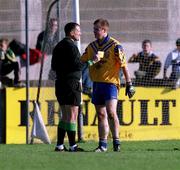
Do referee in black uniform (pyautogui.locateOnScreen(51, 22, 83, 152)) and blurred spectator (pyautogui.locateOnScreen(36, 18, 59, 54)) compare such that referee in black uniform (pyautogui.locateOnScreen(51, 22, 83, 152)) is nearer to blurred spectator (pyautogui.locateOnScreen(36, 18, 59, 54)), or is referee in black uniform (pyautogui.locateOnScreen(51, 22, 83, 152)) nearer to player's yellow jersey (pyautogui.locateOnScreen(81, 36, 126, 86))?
player's yellow jersey (pyautogui.locateOnScreen(81, 36, 126, 86))

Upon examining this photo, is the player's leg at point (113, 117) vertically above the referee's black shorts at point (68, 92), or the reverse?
the referee's black shorts at point (68, 92)

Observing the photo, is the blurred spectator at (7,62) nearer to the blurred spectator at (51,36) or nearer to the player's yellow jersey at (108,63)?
the blurred spectator at (51,36)

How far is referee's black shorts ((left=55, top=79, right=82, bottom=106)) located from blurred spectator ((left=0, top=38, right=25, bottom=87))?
476 centimetres

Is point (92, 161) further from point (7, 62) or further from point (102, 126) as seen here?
point (7, 62)

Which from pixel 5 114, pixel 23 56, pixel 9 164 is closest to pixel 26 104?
pixel 5 114

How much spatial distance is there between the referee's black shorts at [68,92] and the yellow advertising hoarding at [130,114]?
401cm

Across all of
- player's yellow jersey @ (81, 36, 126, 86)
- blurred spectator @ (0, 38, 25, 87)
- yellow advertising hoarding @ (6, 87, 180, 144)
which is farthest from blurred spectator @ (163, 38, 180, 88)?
player's yellow jersey @ (81, 36, 126, 86)

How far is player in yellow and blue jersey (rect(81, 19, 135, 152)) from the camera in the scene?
13.6 m

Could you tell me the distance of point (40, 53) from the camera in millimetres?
18797

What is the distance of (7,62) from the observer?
18.9 meters

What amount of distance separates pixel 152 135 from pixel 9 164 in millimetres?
7405

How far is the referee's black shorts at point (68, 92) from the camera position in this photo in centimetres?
1377

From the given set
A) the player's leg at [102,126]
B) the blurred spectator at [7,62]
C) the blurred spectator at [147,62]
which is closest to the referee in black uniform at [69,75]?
the player's leg at [102,126]

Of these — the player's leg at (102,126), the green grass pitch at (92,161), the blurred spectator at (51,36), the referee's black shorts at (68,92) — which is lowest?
the green grass pitch at (92,161)
